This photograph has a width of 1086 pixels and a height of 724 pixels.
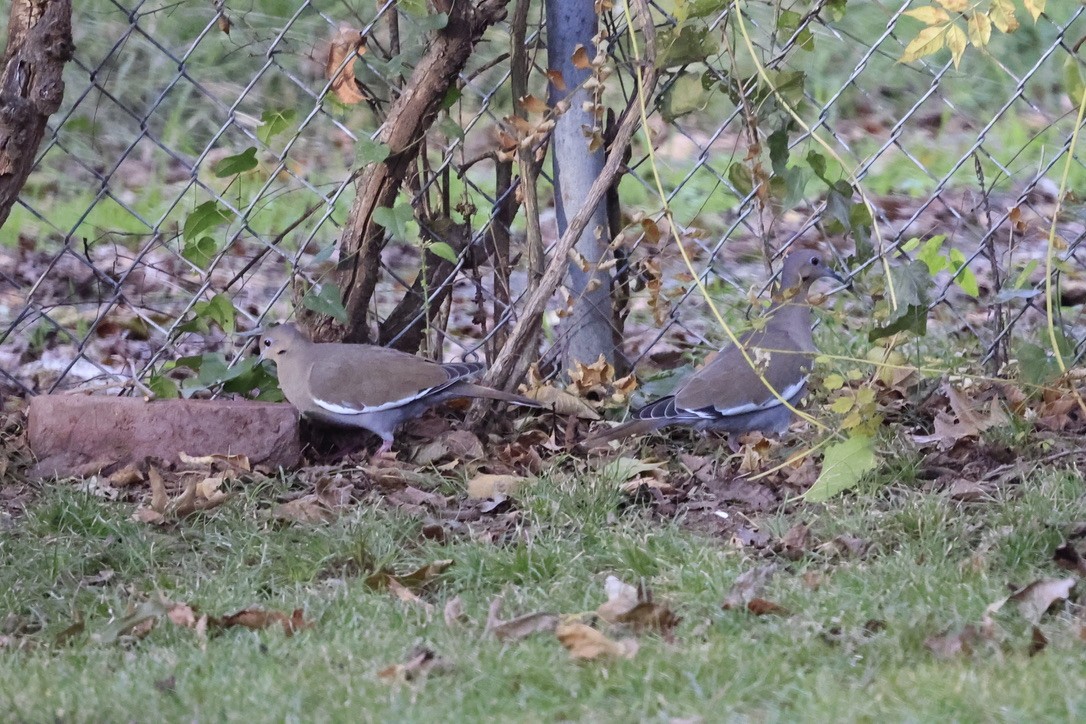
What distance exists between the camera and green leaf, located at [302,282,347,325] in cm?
471

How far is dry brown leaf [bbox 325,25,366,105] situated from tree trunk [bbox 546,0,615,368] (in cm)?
61

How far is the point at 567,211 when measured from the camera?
4.70 meters

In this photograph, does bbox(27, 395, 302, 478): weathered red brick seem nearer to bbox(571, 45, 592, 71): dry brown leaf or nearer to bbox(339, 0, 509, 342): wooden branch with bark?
bbox(339, 0, 509, 342): wooden branch with bark

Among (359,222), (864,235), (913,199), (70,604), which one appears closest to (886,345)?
(864,235)

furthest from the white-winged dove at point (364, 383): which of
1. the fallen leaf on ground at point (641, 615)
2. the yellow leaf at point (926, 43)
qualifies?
the yellow leaf at point (926, 43)

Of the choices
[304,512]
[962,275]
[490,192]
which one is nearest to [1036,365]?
[962,275]

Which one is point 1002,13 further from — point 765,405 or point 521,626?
point 521,626

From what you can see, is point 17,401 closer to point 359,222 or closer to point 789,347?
point 359,222

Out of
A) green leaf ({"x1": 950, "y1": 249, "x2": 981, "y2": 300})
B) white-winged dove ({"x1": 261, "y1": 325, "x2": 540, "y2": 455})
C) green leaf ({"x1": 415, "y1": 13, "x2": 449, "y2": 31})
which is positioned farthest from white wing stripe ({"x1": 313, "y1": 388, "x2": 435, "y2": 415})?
green leaf ({"x1": 950, "y1": 249, "x2": 981, "y2": 300})

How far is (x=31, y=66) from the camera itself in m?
4.19

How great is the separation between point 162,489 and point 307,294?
2.84 ft

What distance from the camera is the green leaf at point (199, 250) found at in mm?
4672

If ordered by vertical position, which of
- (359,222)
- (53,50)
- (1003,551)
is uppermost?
(53,50)

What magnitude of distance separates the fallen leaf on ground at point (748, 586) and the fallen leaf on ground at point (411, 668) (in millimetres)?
703
